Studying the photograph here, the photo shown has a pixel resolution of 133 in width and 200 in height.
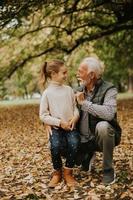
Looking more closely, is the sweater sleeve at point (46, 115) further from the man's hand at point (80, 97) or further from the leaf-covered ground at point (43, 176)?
the leaf-covered ground at point (43, 176)

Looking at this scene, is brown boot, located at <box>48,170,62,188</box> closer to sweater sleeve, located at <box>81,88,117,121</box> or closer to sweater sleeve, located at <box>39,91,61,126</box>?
sweater sleeve, located at <box>39,91,61,126</box>

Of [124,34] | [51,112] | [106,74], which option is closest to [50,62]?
[51,112]

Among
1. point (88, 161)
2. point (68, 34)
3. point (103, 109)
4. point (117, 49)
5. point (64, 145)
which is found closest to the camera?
Answer: point (103, 109)

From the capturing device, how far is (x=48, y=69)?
20.6 ft

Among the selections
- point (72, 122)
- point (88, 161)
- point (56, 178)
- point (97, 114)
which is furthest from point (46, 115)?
point (88, 161)

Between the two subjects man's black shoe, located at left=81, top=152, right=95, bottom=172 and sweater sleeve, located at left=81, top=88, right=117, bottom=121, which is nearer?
sweater sleeve, located at left=81, top=88, right=117, bottom=121

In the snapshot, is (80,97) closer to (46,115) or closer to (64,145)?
(46,115)

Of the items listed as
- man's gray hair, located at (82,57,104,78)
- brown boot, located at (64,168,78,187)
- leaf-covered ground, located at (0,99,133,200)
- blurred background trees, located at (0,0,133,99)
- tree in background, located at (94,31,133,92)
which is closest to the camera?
leaf-covered ground, located at (0,99,133,200)

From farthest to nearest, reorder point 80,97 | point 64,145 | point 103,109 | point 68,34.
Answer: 1. point 68,34
2. point 64,145
3. point 80,97
4. point 103,109

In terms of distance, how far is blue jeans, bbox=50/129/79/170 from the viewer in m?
6.13

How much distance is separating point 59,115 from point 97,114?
546 millimetres

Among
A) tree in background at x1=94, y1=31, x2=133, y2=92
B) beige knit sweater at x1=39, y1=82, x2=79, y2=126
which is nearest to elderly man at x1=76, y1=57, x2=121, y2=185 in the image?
beige knit sweater at x1=39, y1=82, x2=79, y2=126

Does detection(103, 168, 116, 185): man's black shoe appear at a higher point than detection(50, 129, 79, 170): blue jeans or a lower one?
lower

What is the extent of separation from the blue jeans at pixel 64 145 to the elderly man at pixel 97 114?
0.23m
